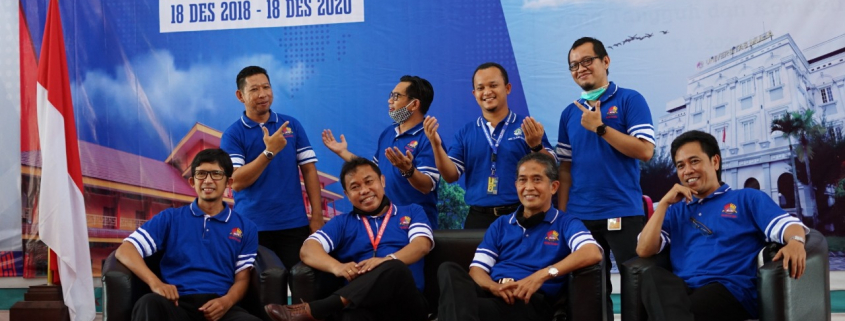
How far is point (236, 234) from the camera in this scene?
120 inches

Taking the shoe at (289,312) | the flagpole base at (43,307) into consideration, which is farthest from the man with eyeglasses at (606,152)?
the flagpole base at (43,307)

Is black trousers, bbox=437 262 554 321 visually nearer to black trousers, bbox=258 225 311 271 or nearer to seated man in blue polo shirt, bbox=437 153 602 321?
seated man in blue polo shirt, bbox=437 153 602 321

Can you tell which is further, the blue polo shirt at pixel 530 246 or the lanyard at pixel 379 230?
the lanyard at pixel 379 230

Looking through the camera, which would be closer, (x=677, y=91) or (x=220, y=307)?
(x=220, y=307)

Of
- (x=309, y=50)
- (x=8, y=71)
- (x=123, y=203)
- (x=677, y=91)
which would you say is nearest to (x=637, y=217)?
(x=677, y=91)

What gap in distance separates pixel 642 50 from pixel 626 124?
1520 mm

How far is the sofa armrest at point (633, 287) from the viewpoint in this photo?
267cm

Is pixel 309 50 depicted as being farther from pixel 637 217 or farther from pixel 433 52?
pixel 637 217

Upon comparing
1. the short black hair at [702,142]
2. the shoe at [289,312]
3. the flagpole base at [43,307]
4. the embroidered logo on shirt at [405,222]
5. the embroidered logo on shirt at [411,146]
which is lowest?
the flagpole base at [43,307]

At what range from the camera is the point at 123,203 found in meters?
4.91

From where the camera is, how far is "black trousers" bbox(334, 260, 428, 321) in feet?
9.03

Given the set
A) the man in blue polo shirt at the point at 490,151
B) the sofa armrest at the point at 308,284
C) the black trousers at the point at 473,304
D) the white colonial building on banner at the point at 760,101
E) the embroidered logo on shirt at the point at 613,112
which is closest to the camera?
the black trousers at the point at 473,304

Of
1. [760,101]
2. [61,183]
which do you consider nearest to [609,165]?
[760,101]

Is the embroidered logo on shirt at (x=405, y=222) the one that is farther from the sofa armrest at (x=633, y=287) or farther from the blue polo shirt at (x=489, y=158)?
the sofa armrest at (x=633, y=287)
